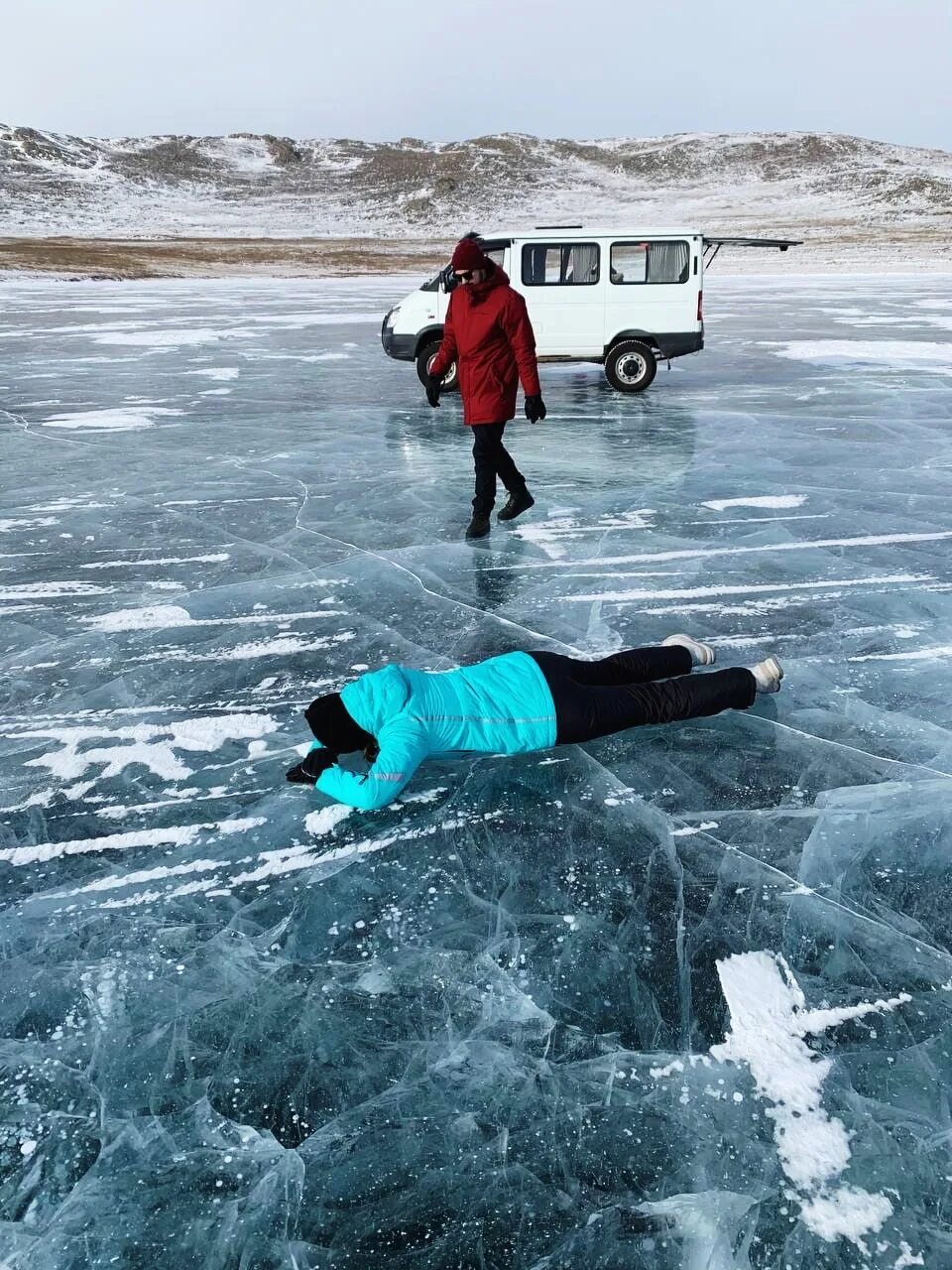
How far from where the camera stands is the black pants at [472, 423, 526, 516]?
5852 millimetres

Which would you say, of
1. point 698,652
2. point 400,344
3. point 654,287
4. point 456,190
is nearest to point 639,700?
point 698,652

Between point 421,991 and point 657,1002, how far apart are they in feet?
2.04

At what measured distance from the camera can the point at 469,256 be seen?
Result: 5.27 meters

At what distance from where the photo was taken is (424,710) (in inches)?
122

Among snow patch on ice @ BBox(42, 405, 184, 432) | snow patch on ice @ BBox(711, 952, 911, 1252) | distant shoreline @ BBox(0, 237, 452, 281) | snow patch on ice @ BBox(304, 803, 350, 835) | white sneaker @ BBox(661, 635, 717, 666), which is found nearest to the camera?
snow patch on ice @ BBox(711, 952, 911, 1252)

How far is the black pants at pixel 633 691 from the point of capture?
3.36m

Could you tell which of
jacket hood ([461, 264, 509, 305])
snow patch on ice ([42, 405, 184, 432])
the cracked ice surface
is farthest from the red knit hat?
snow patch on ice ([42, 405, 184, 432])

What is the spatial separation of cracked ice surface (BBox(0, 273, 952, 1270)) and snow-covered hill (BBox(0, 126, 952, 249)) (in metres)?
84.5

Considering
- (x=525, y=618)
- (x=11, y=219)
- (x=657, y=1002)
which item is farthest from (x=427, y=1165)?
(x=11, y=219)

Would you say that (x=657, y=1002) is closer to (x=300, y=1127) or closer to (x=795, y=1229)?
(x=795, y=1229)

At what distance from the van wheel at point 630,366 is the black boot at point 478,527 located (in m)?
5.47

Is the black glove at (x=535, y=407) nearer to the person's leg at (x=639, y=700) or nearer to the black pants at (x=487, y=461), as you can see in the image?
the black pants at (x=487, y=461)

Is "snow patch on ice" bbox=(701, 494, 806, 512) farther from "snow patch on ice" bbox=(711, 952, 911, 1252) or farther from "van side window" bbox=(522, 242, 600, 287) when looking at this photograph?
"van side window" bbox=(522, 242, 600, 287)

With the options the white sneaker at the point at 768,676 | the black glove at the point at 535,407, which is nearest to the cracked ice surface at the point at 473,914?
the white sneaker at the point at 768,676
